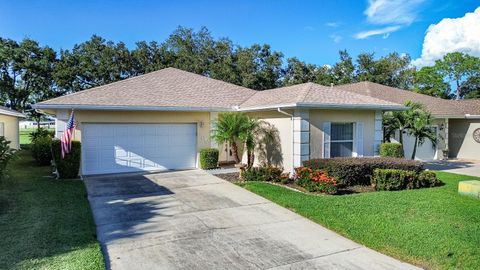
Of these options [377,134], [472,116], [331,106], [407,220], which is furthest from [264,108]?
[472,116]

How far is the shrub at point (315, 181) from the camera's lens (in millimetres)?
9492

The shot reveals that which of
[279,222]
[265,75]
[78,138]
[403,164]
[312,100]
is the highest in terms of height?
[265,75]

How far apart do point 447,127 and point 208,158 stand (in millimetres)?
15577

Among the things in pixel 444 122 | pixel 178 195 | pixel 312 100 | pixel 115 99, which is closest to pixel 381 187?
pixel 312 100

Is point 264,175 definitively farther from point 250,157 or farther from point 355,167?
point 355,167

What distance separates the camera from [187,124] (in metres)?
14.5

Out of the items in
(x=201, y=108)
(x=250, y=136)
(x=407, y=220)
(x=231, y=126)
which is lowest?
(x=407, y=220)

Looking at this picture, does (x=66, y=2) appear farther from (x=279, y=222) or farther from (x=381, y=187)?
(x=381, y=187)

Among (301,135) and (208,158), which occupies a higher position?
(301,135)

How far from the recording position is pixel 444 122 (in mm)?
19891

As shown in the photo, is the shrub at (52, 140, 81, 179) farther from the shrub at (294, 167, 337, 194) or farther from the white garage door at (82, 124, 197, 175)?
the shrub at (294, 167, 337, 194)

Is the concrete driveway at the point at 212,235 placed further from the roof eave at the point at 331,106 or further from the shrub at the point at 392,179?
the shrub at the point at 392,179

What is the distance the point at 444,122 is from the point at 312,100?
1298cm

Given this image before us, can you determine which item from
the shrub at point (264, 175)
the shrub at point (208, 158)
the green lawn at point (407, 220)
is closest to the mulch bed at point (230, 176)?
the shrub at point (264, 175)
